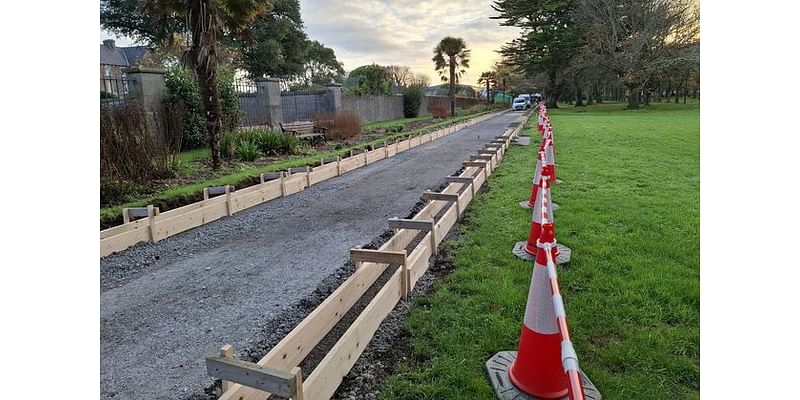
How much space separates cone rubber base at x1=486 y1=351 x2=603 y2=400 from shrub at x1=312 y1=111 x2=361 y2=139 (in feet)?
45.7

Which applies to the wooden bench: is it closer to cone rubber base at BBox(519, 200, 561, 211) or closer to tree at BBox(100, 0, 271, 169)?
tree at BBox(100, 0, 271, 169)

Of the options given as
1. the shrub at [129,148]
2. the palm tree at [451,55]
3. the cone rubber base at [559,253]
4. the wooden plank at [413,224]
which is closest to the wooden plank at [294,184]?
the shrub at [129,148]

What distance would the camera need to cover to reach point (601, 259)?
4.56 metres

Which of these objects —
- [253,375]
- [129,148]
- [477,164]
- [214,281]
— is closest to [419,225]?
[214,281]

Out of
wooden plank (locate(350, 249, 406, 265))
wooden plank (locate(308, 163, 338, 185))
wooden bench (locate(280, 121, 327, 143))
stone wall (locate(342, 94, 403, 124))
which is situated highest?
stone wall (locate(342, 94, 403, 124))

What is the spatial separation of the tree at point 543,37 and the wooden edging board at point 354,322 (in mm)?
40647

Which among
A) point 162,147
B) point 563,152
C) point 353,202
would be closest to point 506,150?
point 563,152

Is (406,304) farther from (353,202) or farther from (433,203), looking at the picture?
(353,202)

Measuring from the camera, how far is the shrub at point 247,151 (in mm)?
11148

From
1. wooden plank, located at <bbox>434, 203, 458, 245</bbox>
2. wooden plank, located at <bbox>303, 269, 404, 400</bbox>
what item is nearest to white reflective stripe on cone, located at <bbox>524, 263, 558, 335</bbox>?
wooden plank, located at <bbox>303, 269, 404, 400</bbox>

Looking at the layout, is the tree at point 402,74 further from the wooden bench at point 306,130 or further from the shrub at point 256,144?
the shrub at point 256,144

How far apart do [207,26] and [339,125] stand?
24.2ft

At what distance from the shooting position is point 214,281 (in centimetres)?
440

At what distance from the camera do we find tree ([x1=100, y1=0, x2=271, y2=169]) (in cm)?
957
